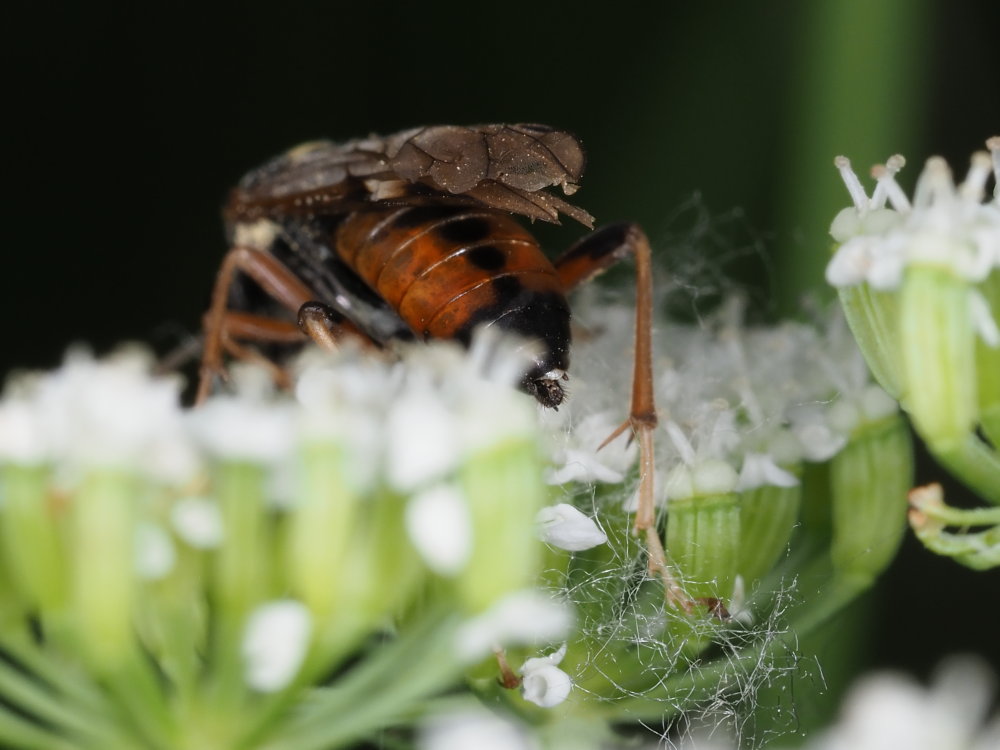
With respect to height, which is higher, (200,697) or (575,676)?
(200,697)

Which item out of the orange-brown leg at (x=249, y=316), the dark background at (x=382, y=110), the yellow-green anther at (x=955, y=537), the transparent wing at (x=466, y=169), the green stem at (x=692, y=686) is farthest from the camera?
the dark background at (x=382, y=110)

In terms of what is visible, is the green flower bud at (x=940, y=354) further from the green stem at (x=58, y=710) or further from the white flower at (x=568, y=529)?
the green stem at (x=58, y=710)

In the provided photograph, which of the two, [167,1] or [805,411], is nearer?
[805,411]

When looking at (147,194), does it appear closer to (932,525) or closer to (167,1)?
(167,1)

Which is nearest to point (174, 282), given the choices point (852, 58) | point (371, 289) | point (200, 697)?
point (371, 289)

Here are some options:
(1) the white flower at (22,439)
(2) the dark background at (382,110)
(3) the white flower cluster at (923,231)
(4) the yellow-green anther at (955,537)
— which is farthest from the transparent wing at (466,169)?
(2) the dark background at (382,110)

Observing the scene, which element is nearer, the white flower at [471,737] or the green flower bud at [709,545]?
the white flower at [471,737]

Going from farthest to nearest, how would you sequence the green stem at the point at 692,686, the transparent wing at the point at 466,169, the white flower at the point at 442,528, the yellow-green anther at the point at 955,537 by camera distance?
the transparent wing at the point at 466,169 < the green stem at the point at 692,686 < the yellow-green anther at the point at 955,537 < the white flower at the point at 442,528

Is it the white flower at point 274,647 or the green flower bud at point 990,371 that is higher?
the green flower bud at point 990,371
